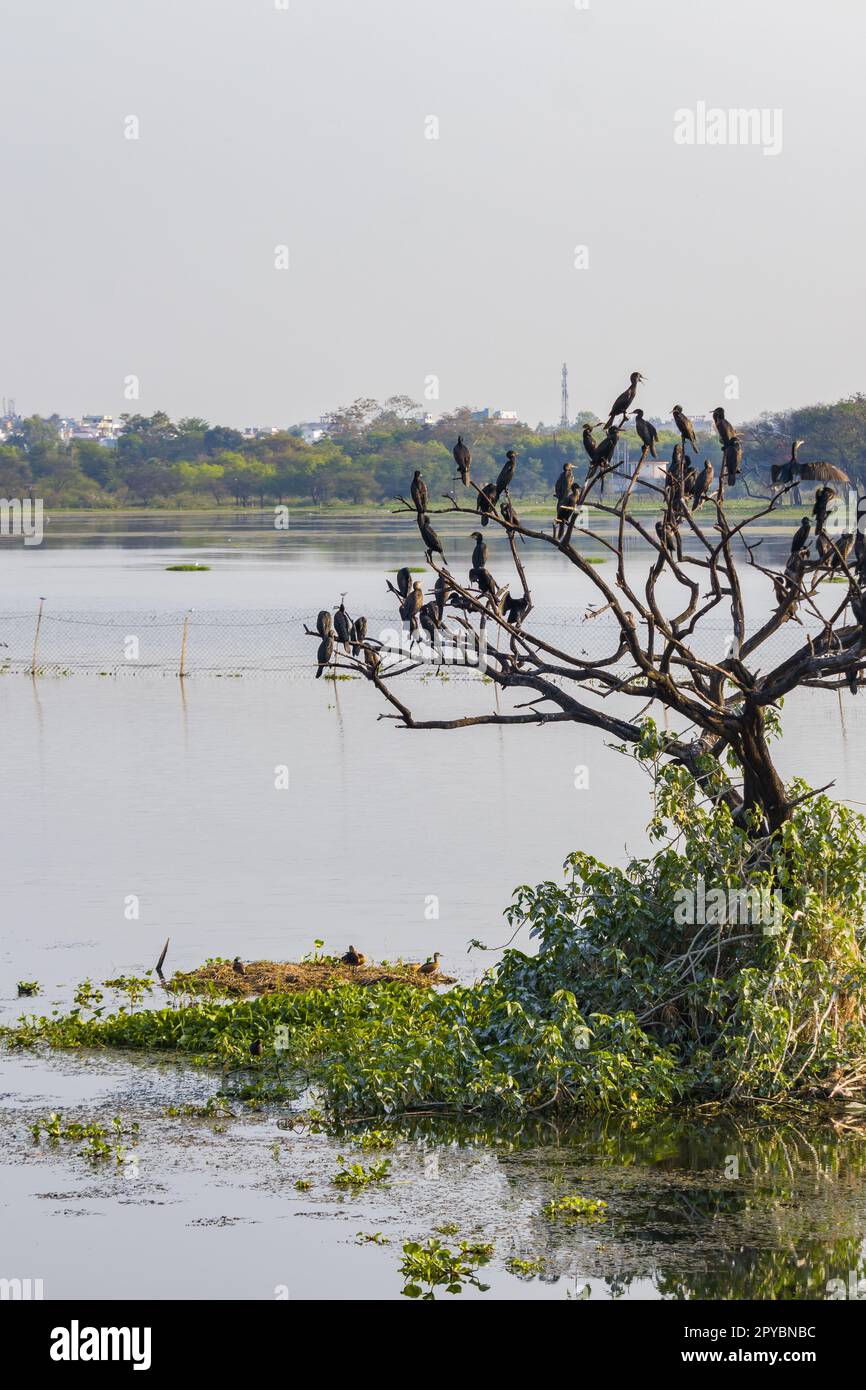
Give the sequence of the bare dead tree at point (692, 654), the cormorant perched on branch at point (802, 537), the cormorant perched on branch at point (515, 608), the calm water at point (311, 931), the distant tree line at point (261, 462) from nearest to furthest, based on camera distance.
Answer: the calm water at point (311, 931), the bare dead tree at point (692, 654), the cormorant perched on branch at point (802, 537), the cormorant perched on branch at point (515, 608), the distant tree line at point (261, 462)

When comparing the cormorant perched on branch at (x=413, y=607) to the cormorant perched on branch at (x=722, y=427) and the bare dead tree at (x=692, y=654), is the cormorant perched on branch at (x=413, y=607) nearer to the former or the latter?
the bare dead tree at (x=692, y=654)

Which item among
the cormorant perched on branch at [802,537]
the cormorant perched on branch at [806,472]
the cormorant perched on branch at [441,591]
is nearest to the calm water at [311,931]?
the cormorant perched on branch at [441,591]

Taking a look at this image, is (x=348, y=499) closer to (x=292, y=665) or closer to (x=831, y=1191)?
(x=292, y=665)

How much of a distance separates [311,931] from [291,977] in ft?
5.44

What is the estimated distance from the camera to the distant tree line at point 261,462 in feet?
450

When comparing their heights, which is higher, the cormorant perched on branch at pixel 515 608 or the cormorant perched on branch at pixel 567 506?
the cormorant perched on branch at pixel 567 506

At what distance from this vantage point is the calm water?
7.49 metres

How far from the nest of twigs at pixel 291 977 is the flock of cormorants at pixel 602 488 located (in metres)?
2.49

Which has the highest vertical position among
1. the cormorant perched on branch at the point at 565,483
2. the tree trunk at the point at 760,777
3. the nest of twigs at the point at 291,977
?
the cormorant perched on branch at the point at 565,483

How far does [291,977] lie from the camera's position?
1151 centimetres

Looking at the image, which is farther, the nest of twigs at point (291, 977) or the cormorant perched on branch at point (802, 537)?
the nest of twigs at point (291, 977)

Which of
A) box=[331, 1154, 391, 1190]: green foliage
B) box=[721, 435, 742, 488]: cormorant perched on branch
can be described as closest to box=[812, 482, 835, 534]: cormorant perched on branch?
box=[721, 435, 742, 488]: cormorant perched on branch

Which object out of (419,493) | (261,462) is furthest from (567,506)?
(261,462)

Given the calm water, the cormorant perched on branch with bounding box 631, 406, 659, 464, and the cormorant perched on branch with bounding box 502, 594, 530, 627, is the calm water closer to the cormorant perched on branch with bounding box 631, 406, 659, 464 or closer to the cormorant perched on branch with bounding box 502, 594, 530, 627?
the cormorant perched on branch with bounding box 502, 594, 530, 627
